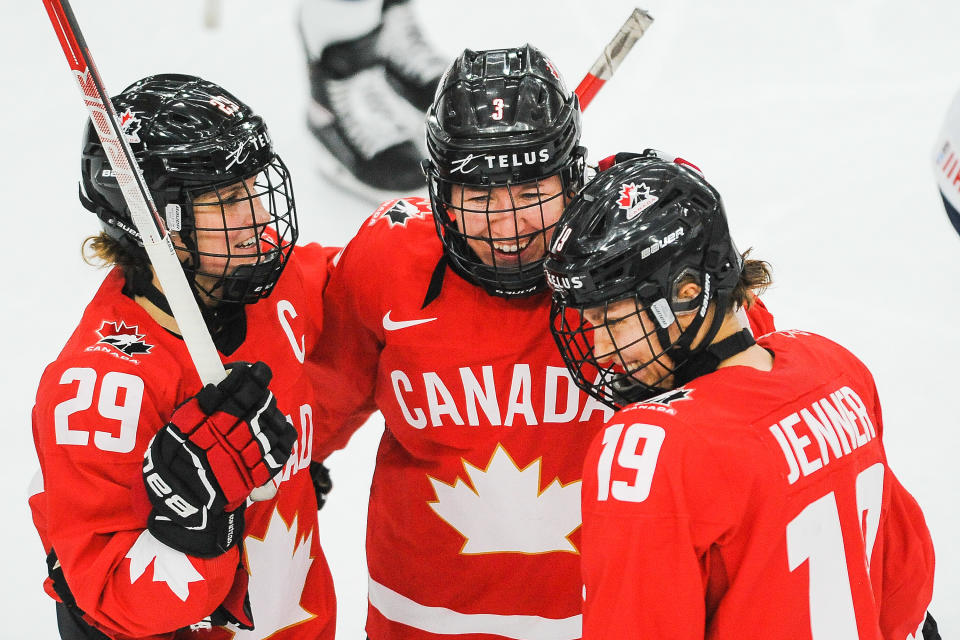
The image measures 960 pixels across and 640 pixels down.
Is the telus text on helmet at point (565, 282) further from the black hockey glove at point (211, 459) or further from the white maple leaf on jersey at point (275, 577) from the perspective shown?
the white maple leaf on jersey at point (275, 577)

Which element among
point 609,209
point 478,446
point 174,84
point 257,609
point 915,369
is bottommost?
point 915,369

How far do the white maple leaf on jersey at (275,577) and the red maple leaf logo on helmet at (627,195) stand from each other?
2.80 ft

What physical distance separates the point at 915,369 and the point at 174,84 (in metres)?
2.52

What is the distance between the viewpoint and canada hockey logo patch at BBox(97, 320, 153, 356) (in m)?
1.63

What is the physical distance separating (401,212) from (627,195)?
72cm

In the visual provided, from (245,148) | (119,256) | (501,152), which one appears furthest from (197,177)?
(501,152)

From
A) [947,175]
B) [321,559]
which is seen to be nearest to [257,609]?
[321,559]

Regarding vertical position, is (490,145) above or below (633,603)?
above

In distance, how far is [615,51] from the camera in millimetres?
2166

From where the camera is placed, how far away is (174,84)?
1721mm

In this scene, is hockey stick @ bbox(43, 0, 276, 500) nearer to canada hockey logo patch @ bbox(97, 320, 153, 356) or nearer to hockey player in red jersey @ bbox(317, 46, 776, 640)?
canada hockey logo patch @ bbox(97, 320, 153, 356)

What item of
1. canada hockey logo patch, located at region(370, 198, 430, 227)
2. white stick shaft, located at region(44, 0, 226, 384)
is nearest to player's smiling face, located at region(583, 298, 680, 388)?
white stick shaft, located at region(44, 0, 226, 384)

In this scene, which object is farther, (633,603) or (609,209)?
(609,209)

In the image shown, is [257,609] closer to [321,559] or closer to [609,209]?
[321,559]
